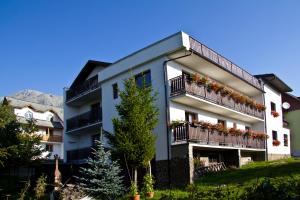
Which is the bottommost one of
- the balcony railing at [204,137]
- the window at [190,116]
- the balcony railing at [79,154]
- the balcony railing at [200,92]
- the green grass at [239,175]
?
the green grass at [239,175]

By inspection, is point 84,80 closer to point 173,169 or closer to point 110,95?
point 110,95

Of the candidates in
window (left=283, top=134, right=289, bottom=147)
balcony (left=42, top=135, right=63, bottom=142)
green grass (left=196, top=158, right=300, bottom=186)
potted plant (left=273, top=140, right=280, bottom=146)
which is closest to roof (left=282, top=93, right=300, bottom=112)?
window (left=283, top=134, right=289, bottom=147)

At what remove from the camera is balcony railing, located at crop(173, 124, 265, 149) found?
18797 mm

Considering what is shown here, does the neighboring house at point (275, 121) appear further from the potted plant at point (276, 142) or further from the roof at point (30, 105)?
the roof at point (30, 105)

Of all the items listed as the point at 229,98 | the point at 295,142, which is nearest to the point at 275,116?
the point at 295,142

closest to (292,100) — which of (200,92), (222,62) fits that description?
(222,62)

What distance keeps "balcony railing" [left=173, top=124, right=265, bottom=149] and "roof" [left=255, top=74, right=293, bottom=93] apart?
34.4 ft

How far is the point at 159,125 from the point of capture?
19906 millimetres

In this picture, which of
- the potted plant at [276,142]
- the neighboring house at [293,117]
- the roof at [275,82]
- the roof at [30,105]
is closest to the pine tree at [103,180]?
the potted plant at [276,142]

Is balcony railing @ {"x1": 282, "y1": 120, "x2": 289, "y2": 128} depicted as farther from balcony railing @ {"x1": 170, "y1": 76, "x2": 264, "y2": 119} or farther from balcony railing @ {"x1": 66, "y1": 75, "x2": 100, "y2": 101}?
balcony railing @ {"x1": 66, "y1": 75, "x2": 100, "y2": 101}

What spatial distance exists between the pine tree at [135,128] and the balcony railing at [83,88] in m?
8.84

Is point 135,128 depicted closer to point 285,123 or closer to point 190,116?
point 190,116

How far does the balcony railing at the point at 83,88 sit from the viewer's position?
1066 inches

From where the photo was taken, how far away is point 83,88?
1115 inches
